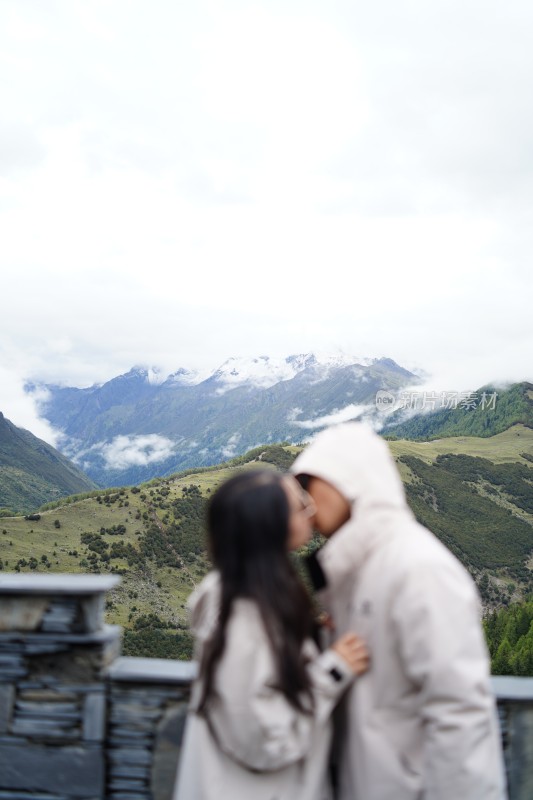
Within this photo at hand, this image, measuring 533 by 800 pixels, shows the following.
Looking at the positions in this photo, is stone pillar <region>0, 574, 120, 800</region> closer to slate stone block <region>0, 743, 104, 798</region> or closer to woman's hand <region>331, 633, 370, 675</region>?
slate stone block <region>0, 743, 104, 798</region>

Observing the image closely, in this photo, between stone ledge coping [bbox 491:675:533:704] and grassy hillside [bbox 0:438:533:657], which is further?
grassy hillside [bbox 0:438:533:657]

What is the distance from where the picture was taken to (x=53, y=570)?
7675cm

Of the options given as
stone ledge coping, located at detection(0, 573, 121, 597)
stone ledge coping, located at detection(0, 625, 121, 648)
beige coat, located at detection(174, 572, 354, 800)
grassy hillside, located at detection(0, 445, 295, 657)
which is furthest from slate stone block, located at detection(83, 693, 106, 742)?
grassy hillside, located at detection(0, 445, 295, 657)

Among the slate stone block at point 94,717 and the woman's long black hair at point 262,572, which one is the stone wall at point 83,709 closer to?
the slate stone block at point 94,717

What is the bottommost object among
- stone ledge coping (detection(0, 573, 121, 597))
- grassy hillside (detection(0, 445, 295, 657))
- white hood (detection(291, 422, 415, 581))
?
grassy hillside (detection(0, 445, 295, 657))

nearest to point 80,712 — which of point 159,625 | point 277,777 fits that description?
point 277,777

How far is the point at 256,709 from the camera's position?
2.10m

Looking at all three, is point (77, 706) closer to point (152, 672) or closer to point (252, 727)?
point (152, 672)

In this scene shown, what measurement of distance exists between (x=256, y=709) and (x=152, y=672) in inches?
59.9

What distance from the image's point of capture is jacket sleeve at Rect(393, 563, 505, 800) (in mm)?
2078

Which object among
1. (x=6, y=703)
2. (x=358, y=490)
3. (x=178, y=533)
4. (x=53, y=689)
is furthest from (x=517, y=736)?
(x=178, y=533)

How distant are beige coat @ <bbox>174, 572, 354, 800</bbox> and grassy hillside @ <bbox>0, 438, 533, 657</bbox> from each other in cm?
6353

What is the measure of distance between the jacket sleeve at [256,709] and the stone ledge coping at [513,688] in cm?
150

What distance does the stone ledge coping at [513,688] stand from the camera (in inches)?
129
